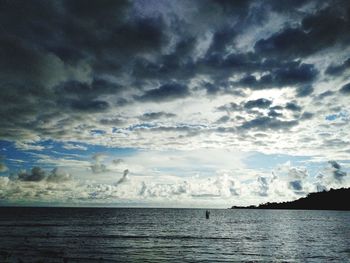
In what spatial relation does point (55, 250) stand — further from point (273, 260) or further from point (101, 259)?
point (273, 260)

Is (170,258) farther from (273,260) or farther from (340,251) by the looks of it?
(340,251)

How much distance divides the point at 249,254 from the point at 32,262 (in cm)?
2768

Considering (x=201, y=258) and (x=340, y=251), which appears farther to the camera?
(x=340, y=251)

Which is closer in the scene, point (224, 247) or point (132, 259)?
point (132, 259)

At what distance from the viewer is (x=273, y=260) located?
3994 cm

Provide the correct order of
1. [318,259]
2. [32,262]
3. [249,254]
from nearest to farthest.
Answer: [32,262]
[318,259]
[249,254]

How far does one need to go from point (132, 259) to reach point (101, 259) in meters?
3.64

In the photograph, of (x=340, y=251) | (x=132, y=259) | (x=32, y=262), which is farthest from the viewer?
(x=340, y=251)

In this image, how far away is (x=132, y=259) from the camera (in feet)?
127

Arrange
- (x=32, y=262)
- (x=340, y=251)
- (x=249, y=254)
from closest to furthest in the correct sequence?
(x=32, y=262), (x=249, y=254), (x=340, y=251)

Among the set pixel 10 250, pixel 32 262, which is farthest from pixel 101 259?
pixel 10 250

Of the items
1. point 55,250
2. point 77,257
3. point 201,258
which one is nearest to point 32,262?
point 77,257

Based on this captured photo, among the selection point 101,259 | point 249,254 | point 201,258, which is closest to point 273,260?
point 249,254

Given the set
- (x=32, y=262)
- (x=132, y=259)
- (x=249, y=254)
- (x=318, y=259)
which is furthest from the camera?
(x=249, y=254)
